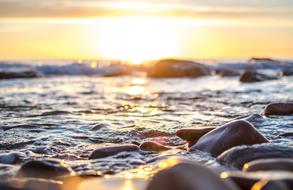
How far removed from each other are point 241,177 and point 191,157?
75.1 inches

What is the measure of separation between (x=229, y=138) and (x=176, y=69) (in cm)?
2180

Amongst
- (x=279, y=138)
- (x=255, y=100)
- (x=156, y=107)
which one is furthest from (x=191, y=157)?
(x=255, y=100)

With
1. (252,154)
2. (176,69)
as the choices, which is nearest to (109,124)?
(252,154)

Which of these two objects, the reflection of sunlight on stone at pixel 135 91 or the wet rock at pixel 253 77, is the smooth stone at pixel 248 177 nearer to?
the reflection of sunlight on stone at pixel 135 91

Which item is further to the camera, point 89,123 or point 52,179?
point 89,123

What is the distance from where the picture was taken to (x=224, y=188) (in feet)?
10.7

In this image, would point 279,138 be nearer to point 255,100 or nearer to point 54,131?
point 54,131

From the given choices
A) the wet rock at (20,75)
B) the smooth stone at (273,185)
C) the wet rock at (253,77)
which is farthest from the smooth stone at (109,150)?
the wet rock at (20,75)

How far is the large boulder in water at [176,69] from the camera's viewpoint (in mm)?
27172

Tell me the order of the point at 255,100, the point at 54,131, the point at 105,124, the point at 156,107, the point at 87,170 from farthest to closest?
the point at 255,100
the point at 156,107
the point at 105,124
the point at 54,131
the point at 87,170

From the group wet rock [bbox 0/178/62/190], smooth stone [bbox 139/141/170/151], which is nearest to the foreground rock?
wet rock [bbox 0/178/62/190]

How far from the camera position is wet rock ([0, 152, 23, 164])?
17.1 ft

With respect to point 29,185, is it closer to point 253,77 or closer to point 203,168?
point 203,168

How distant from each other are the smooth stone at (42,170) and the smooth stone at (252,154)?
1.53 m
